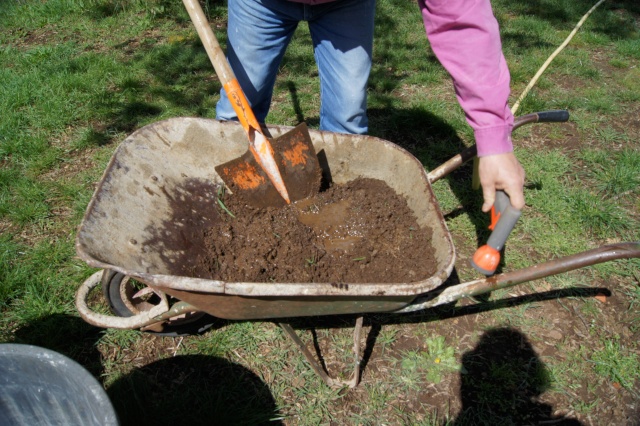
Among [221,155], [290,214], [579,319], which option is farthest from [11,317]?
[579,319]

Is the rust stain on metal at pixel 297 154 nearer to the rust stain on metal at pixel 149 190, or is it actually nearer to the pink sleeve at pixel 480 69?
the rust stain on metal at pixel 149 190

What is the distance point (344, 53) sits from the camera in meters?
2.47

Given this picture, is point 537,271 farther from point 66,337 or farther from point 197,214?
point 66,337

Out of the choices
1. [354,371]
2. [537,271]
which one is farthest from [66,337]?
[537,271]

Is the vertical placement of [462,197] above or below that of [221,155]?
below

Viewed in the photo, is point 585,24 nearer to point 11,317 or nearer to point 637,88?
point 637,88

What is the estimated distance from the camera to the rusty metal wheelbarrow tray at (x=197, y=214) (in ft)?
5.33

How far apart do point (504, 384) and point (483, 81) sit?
62.2 inches

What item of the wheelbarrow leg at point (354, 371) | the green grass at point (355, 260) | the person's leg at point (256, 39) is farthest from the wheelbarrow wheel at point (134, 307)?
the person's leg at point (256, 39)

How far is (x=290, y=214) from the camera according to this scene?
2.39 metres

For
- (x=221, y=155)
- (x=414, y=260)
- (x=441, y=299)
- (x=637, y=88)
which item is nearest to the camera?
(x=441, y=299)

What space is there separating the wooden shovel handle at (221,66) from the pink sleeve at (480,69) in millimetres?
973

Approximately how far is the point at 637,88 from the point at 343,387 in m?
4.46

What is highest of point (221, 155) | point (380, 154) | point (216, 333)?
point (221, 155)
